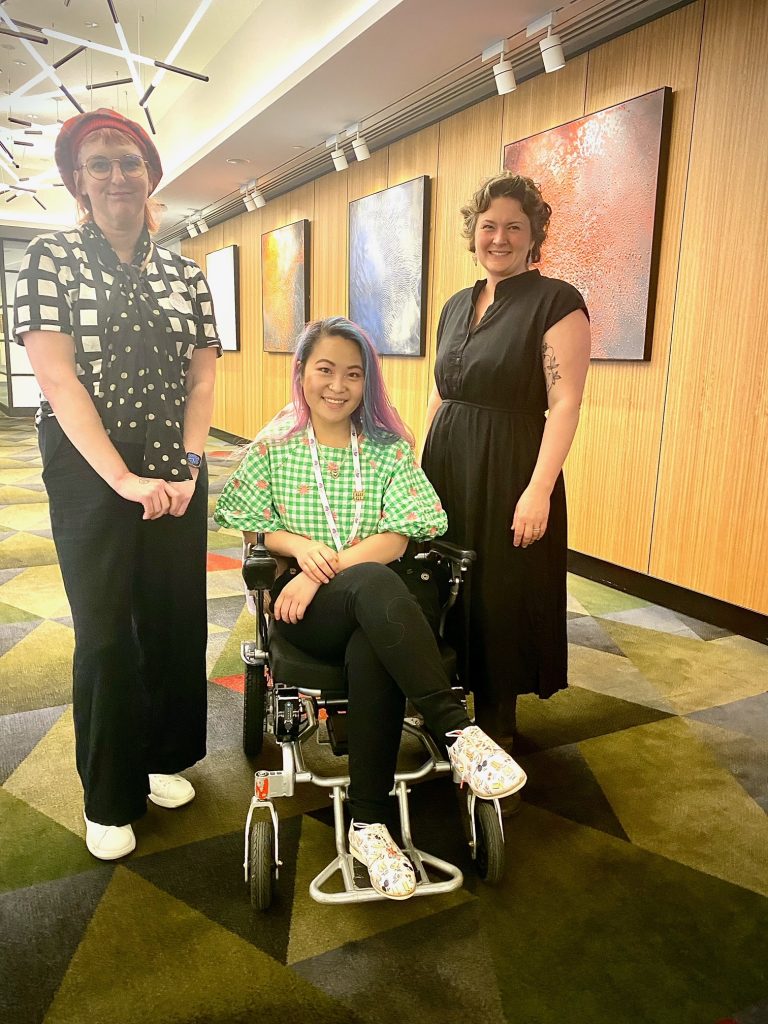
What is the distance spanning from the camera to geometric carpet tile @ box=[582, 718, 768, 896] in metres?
1.85

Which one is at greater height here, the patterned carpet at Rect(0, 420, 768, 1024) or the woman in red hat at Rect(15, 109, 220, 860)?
the woman in red hat at Rect(15, 109, 220, 860)

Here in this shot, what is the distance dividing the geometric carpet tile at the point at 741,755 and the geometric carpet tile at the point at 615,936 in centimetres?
50

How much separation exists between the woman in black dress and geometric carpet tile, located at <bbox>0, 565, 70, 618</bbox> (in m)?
2.17

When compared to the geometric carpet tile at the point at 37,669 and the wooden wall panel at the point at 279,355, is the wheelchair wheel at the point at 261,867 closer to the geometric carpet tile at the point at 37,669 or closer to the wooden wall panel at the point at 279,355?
the geometric carpet tile at the point at 37,669

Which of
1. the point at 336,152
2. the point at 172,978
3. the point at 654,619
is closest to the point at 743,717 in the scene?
the point at 654,619

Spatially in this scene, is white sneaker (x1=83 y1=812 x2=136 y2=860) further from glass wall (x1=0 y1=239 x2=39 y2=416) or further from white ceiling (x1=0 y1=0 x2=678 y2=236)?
glass wall (x1=0 y1=239 x2=39 y2=416)

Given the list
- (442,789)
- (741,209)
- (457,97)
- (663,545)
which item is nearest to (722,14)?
(741,209)

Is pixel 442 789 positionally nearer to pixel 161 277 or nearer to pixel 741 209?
pixel 161 277

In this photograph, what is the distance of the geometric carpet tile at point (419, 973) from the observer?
138cm

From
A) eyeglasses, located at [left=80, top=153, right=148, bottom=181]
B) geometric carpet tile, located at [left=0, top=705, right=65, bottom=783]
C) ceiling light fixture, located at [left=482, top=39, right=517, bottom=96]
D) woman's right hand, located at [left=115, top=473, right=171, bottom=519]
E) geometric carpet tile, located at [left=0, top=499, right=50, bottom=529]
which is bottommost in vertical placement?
geometric carpet tile, located at [left=0, top=705, right=65, bottom=783]

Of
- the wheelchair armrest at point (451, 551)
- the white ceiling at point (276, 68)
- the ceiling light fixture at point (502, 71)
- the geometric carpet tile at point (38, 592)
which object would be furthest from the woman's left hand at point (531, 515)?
the ceiling light fixture at point (502, 71)

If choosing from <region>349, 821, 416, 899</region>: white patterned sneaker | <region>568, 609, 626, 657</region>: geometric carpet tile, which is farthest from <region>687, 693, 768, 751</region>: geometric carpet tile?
<region>349, 821, 416, 899</region>: white patterned sneaker

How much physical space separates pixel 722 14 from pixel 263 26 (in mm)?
3821

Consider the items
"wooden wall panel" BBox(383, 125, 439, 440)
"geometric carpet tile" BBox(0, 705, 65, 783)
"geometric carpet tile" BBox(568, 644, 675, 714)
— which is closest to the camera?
"geometric carpet tile" BBox(0, 705, 65, 783)
